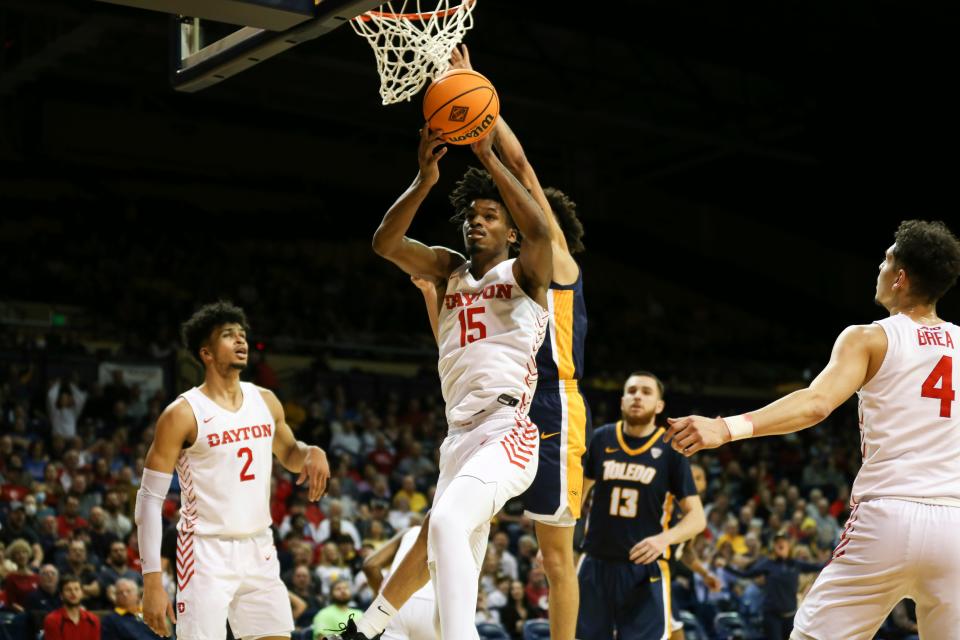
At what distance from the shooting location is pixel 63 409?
1493 centimetres

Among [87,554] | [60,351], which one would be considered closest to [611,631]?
[87,554]

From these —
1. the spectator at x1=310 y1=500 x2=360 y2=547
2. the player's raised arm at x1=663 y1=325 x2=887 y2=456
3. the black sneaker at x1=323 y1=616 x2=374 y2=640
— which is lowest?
the black sneaker at x1=323 y1=616 x2=374 y2=640

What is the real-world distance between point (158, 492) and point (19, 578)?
512 cm

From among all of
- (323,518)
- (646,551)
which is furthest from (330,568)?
(646,551)

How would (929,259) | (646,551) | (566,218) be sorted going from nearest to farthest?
(929,259) < (566,218) < (646,551)

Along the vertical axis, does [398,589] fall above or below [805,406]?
below

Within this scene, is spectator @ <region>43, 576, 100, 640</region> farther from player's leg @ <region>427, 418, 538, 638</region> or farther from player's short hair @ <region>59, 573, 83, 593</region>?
player's leg @ <region>427, 418, 538, 638</region>

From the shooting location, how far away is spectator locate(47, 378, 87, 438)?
48.8 ft

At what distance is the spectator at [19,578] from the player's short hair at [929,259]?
26.7 feet

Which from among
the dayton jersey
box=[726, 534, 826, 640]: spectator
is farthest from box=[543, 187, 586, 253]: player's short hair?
box=[726, 534, 826, 640]: spectator

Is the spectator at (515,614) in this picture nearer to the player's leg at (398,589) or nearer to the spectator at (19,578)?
the spectator at (19,578)

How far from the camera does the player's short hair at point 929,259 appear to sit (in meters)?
4.82

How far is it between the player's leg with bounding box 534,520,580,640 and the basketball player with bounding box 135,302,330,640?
1267 mm

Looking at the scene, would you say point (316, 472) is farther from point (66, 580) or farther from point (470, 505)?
point (66, 580)
